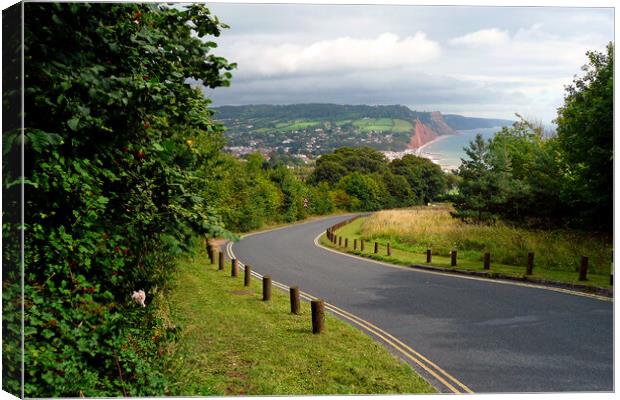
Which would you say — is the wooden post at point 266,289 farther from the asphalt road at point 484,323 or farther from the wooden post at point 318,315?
the wooden post at point 318,315

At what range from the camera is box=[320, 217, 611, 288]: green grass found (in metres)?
16.5

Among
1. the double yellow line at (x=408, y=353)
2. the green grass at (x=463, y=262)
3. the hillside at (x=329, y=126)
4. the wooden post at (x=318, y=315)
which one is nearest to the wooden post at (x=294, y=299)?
the double yellow line at (x=408, y=353)

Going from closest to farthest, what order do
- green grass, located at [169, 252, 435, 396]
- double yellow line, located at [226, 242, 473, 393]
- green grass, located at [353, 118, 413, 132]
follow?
green grass, located at [169, 252, 435, 396]
double yellow line, located at [226, 242, 473, 393]
green grass, located at [353, 118, 413, 132]

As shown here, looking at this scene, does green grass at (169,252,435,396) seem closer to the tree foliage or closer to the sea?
the sea

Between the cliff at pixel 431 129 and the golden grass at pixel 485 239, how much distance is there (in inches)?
329

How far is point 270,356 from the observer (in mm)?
8992

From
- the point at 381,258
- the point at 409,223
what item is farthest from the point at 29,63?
the point at 409,223

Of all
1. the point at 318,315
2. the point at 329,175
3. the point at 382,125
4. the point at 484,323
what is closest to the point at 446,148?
the point at 382,125

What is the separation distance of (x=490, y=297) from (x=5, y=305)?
12365mm

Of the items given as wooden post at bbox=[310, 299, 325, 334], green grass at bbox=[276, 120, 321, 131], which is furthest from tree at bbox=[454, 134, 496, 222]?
wooden post at bbox=[310, 299, 325, 334]

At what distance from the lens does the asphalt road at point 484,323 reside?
8578mm

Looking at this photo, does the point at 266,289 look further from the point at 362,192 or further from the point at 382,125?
the point at 362,192

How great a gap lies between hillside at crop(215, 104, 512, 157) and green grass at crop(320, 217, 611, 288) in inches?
276

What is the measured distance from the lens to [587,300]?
1405cm
